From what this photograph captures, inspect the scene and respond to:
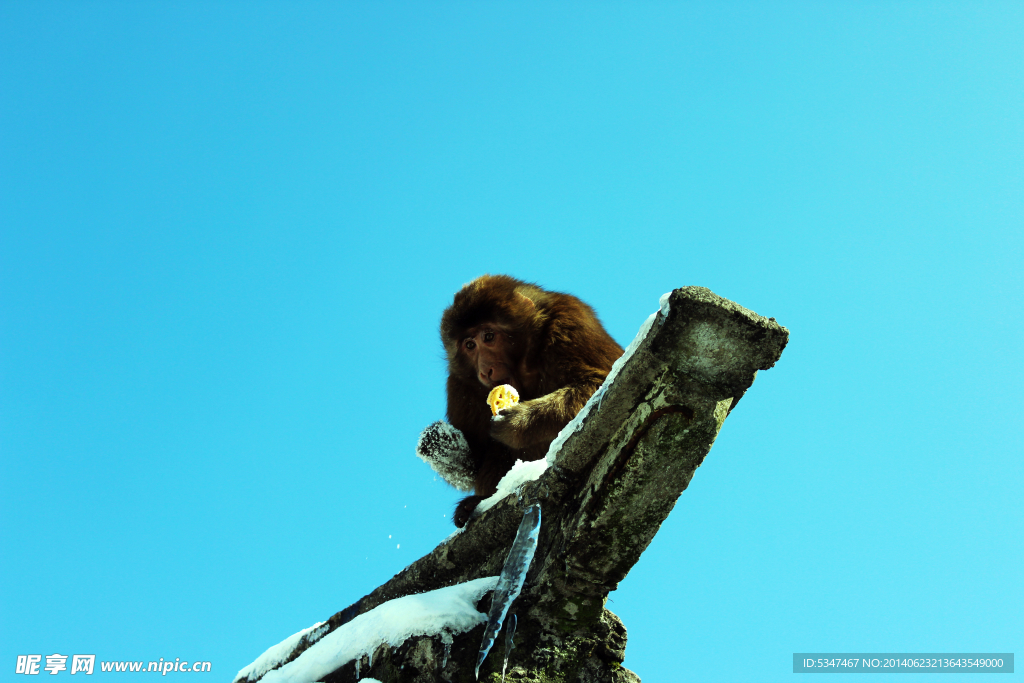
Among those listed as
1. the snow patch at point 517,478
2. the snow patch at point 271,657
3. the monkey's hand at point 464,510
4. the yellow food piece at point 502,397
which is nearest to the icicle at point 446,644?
the snow patch at point 517,478

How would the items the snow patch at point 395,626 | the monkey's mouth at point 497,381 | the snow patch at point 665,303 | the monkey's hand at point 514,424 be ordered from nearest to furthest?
1. the snow patch at point 665,303
2. the snow patch at point 395,626
3. the monkey's hand at point 514,424
4. the monkey's mouth at point 497,381

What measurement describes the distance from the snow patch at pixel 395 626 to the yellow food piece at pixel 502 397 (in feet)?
5.28

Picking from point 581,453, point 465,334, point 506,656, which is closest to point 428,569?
point 506,656

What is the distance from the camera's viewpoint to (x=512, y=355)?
5.16m

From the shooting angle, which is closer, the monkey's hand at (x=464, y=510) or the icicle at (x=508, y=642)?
the icicle at (x=508, y=642)

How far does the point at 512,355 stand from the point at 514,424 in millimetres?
1072

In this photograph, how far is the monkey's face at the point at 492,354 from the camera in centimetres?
505

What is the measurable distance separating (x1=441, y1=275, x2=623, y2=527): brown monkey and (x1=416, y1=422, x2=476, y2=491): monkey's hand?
0.07 metres

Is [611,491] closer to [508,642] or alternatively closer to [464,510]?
[508,642]

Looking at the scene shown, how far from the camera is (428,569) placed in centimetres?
337

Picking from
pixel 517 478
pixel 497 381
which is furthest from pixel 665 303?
pixel 497 381

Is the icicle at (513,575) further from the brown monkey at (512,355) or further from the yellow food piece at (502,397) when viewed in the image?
the yellow food piece at (502,397)

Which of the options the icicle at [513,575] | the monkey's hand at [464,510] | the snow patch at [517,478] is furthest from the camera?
the monkey's hand at [464,510]

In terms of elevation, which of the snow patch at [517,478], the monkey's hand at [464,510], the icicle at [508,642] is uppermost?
the monkey's hand at [464,510]
